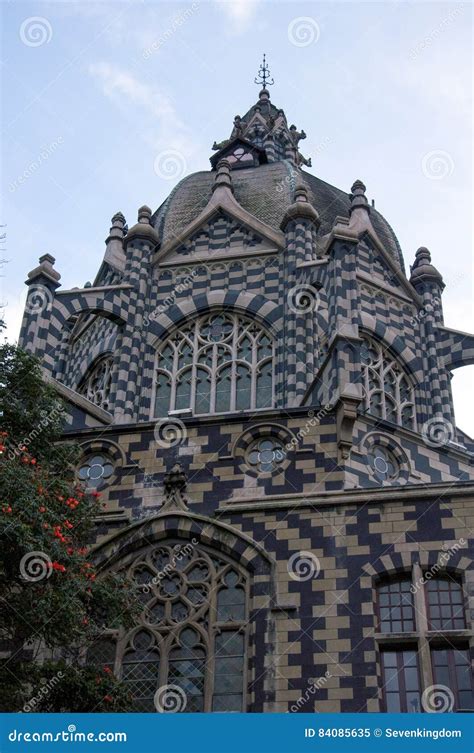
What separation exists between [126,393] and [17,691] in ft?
38.9

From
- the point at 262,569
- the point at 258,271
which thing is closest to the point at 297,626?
the point at 262,569

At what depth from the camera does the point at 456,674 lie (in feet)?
67.6

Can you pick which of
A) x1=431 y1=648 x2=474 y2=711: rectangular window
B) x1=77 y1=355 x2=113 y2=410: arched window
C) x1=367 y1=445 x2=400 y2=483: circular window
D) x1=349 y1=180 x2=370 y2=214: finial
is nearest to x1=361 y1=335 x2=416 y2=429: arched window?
x1=367 y1=445 x2=400 y2=483: circular window

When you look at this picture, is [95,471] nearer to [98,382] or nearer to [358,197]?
[98,382]

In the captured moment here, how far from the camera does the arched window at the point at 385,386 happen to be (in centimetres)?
3002

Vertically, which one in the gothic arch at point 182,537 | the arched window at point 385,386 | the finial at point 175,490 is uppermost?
the arched window at point 385,386

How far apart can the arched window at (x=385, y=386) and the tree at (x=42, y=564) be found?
414 inches

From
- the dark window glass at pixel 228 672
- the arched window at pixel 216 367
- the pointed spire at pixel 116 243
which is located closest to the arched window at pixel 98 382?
the arched window at pixel 216 367

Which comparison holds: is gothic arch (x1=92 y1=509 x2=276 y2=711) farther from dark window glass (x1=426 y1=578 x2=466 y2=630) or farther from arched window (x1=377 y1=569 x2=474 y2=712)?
dark window glass (x1=426 y1=578 x2=466 y2=630)

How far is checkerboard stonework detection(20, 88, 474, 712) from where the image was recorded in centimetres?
2117

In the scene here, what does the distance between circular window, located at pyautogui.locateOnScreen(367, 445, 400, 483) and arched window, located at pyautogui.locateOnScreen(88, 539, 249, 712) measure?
391 centimetres

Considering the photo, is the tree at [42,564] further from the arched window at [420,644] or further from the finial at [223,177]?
the finial at [223,177]

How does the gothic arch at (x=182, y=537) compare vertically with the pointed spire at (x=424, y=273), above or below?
below

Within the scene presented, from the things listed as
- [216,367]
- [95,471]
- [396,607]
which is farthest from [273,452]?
[216,367]
